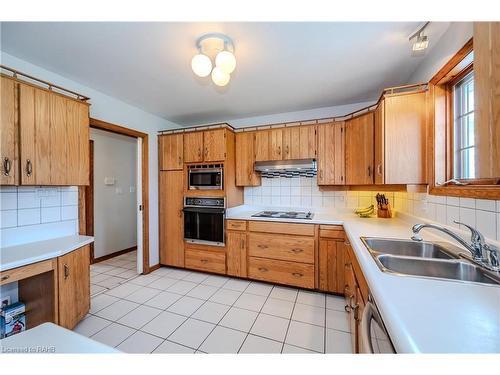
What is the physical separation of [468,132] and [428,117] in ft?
0.90

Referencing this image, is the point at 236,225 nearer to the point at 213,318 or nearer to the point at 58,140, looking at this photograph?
the point at 213,318

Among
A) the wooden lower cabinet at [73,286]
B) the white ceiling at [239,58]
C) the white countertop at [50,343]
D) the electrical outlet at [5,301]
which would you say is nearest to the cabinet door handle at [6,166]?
the wooden lower cabinet at [73,286]

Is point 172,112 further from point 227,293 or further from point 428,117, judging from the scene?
point 428,117

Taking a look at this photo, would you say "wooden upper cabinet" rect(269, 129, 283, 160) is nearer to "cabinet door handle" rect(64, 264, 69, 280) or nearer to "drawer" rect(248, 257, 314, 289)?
"drawer" rect(248, 257, 314, 289)

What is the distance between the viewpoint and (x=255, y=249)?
2494 mm

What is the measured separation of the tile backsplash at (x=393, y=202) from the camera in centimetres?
107

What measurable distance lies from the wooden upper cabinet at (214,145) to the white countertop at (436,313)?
215 cm

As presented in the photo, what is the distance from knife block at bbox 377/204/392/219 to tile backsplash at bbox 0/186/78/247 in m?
3.27

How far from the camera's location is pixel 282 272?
2371 mm

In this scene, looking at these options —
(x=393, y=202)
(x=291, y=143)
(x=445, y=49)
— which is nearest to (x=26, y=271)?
(x=291, y=143)

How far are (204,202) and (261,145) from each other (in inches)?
43.9

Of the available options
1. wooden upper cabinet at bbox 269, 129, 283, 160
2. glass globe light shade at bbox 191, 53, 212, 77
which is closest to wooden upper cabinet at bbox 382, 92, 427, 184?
wooden upper cabinet at bbox 269, 129, 283, 160

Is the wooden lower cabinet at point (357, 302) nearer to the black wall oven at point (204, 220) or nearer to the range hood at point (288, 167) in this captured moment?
the range hood at point (288, 167)
